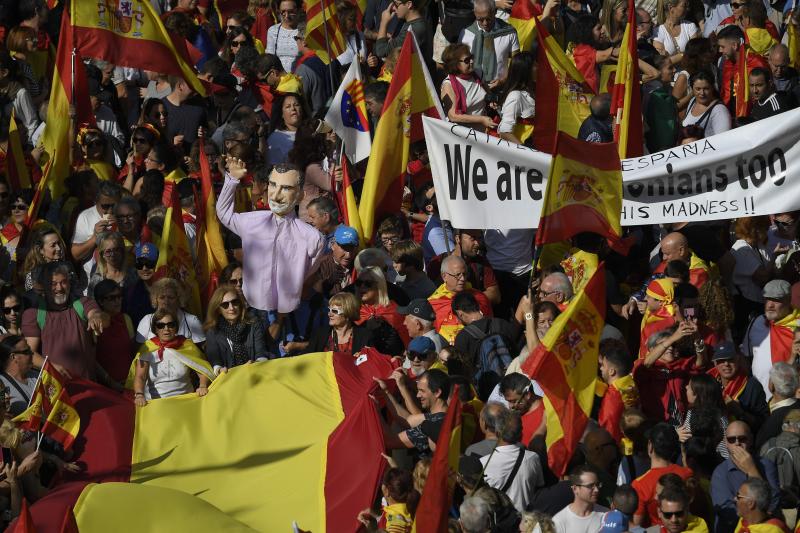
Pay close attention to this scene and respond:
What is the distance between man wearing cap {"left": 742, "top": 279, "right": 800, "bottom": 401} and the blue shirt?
1592mm

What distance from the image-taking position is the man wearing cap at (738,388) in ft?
40.7

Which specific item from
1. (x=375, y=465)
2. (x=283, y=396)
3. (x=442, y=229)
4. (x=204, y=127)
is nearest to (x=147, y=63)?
(x=204, y=127)

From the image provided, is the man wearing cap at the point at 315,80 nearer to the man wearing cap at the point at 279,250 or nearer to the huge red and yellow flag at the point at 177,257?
the huge red and yellow flag at the point at 177,257

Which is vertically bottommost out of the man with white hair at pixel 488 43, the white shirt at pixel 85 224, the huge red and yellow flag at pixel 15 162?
the white shirt at pixel 85 224

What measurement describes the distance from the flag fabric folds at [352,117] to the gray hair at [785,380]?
4.14 m

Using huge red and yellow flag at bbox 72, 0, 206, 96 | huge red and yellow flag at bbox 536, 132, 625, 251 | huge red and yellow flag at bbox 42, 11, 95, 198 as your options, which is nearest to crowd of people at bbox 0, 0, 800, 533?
huge red and yellow flag at bbox 42, 11, 95, 198

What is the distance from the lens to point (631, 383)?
1214 centimetres

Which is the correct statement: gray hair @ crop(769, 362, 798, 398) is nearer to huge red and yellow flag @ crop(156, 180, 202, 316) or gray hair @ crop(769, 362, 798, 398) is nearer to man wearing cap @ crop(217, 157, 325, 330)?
man wearing cap @ crop(217, 157, 325, 330)

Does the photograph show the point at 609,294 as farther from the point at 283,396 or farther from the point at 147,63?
the point at 147,63

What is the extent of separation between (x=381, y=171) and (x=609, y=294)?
6.70 feet

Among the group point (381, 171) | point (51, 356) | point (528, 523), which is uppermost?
point (381, 171)

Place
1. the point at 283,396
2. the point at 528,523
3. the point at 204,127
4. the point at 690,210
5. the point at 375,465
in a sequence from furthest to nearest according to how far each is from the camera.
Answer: the point at 204,127 → the point at 690,210 → the point at 283,396 → the point at 375,465 → the point at 528,523

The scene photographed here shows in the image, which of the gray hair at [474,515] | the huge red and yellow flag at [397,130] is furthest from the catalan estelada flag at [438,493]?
the huge red and yellow flag at [397,130]

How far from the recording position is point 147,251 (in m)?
13.8
